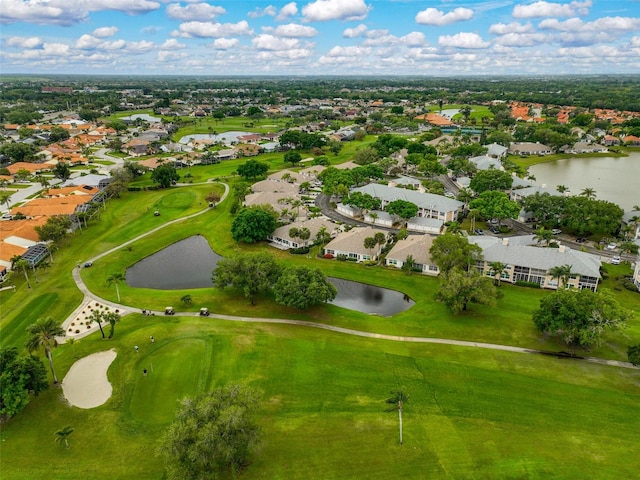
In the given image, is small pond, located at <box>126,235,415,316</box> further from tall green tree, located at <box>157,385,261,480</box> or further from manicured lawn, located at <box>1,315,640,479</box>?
tall green tree, located at <box>157,385,261,480</box>

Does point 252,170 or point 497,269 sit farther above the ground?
point 252,170

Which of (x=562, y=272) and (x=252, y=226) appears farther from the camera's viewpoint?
(x=252, y=226)

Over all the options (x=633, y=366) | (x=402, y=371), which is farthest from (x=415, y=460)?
(x=633, y=366)

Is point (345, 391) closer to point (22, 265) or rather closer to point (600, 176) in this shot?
point (22, 265)

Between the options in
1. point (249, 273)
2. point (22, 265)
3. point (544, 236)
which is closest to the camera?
point (249, 273)

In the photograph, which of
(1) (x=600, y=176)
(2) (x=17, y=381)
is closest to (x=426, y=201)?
(1) (x=600, y=176)

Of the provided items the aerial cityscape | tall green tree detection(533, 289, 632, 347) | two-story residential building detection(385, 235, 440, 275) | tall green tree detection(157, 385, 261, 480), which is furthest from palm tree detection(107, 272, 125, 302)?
tall green tree detection(533, 289, 632, 347)

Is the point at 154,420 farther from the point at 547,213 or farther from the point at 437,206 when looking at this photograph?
the point at 547,213
